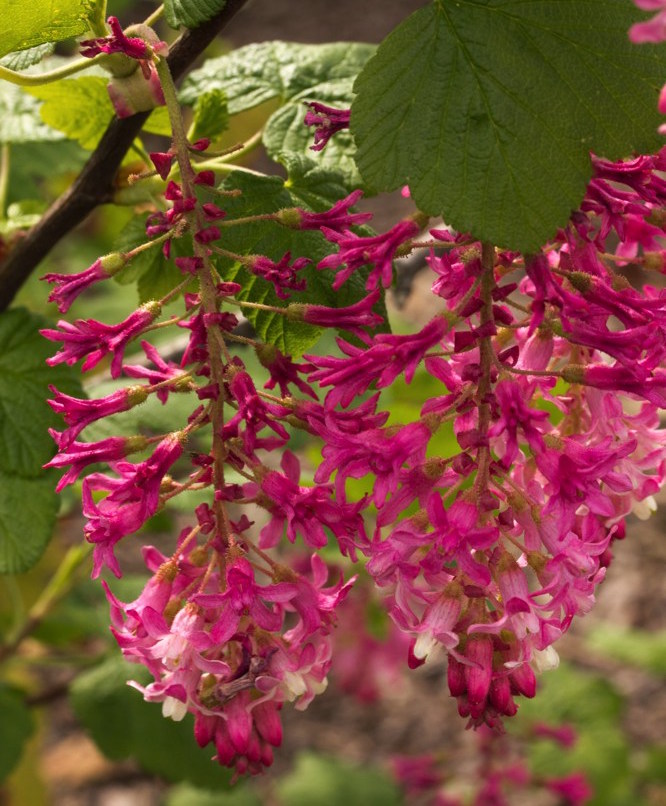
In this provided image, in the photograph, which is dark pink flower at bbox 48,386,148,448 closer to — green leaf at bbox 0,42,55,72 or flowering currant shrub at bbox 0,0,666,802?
flowering currant shrub at bbox 0,0,666,802

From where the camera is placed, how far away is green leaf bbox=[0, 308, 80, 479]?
57.2 inches

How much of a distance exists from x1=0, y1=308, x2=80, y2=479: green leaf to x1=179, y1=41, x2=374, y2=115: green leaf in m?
0.42

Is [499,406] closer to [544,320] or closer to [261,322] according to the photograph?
[544,320]

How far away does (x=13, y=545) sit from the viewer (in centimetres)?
146

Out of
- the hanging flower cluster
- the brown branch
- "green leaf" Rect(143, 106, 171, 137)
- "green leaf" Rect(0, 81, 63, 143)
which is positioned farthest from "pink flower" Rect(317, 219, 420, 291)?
"green leaf" Rect(0, 81, 63, 143)

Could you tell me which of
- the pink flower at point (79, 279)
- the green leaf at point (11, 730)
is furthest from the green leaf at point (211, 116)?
the green leaf at point (11, 730)

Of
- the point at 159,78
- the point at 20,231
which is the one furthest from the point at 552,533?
the point at 20,231

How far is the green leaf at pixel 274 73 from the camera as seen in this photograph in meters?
1.61

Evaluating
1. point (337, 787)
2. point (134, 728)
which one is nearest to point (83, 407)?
point (134, 728)

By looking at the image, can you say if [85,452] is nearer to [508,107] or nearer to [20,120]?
[508,107]

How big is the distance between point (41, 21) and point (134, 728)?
156cm

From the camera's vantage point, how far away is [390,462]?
1053mm

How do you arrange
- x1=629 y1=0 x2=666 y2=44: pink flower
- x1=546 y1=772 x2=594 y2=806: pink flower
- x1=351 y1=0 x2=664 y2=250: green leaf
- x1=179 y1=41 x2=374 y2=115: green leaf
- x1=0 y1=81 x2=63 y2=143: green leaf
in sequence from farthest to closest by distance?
1. x1=546 y1=772 x2=594 y2=806: pink flower
2. x1=0 y1=81 x2=63 y2=143: green leaf
3. x1=179 y1=41 x2=374 y2=115: green leaf
4. x1=351 y1=0 x2=664 y2=250: green leaf
5. x1=629 y1=0 x2=666 y2=44: pink flower

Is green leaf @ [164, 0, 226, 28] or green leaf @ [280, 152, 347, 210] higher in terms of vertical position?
green leaf @ [164, 0, 226, 28]
